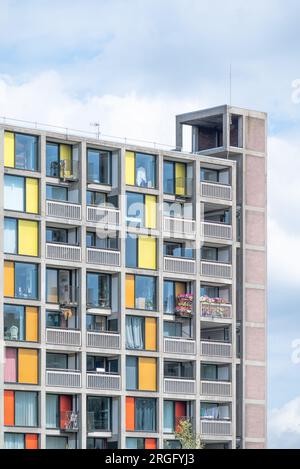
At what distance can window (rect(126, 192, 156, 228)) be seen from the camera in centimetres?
11288

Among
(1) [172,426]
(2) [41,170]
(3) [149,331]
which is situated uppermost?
(2) [41,170]

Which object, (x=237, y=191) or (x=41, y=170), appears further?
(x=237, y=191)

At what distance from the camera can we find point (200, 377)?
116m

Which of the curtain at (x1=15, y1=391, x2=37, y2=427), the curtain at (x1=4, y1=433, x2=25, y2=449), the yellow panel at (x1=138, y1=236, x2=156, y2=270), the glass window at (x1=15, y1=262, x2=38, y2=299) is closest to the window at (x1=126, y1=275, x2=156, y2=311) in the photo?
the yellow panel at (x1=138, y1=236, x2=156, y2=270)

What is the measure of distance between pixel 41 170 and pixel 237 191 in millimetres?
20459

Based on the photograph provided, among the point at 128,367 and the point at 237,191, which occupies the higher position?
the point at 237,191

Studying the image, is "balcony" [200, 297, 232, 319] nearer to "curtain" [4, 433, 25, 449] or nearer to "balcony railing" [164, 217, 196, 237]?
"balcony railing" [164, 217, 196, 237]

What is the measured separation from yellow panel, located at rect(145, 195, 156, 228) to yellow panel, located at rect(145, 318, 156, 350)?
7225 millimetres

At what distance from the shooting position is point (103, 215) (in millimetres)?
111188

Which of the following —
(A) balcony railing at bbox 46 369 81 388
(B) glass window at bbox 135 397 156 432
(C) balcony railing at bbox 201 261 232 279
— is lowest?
(B) glass window at bbox 135 397 156 432
